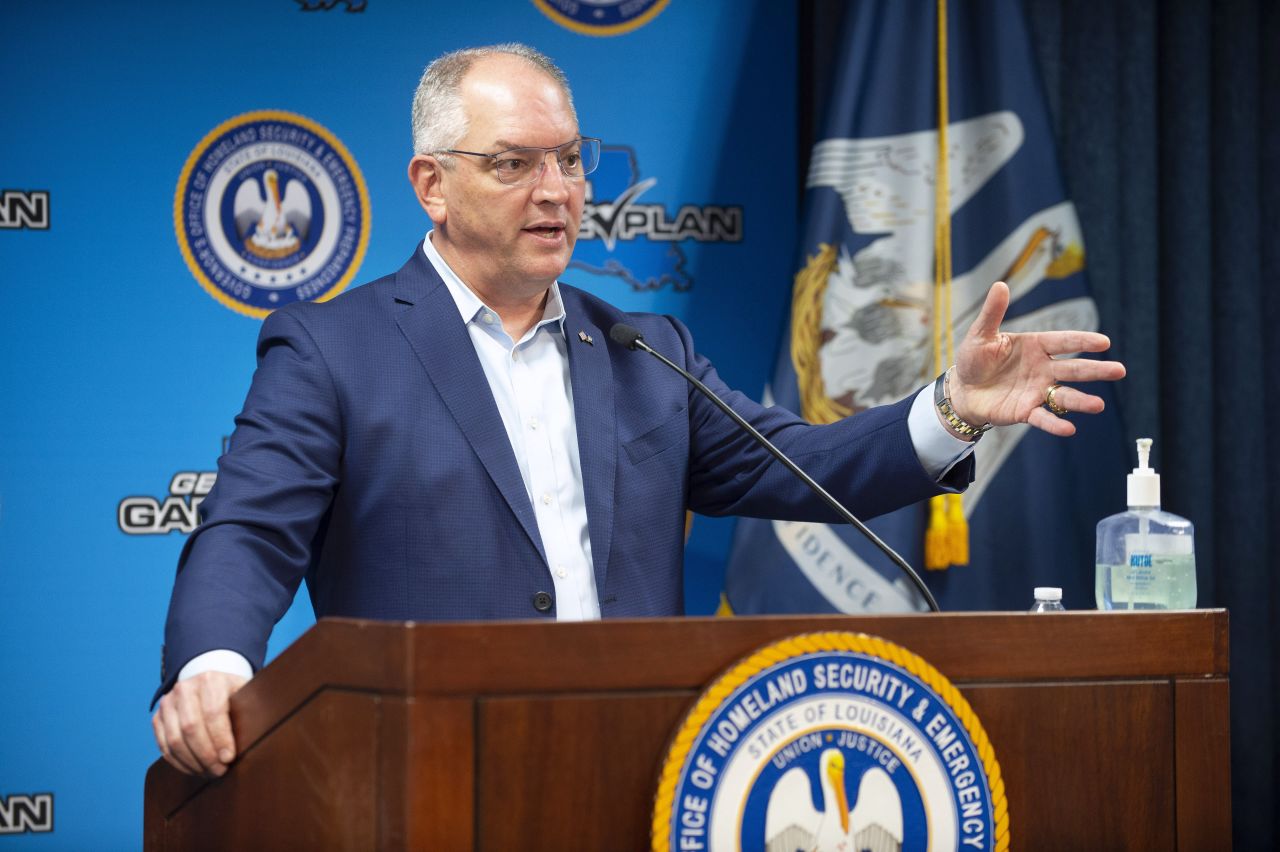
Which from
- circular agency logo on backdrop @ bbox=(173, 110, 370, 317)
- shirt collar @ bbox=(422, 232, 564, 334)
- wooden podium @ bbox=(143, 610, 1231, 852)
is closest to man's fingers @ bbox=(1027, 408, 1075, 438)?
wooden podium @ bbox=(143, 610, 1231, 852)

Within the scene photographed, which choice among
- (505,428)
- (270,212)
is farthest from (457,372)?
(270,212)

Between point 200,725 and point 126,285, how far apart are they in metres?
1.79

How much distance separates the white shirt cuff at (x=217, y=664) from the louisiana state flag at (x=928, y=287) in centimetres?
157

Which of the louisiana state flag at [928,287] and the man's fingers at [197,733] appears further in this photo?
the louisiana state flag at [928,287]

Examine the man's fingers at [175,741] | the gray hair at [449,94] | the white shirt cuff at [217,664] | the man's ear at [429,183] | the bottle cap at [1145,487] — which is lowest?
the man's fingers at [175,741]

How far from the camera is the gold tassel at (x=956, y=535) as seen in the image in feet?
8.95

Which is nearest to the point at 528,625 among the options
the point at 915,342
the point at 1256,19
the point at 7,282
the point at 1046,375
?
the point at 1046,375

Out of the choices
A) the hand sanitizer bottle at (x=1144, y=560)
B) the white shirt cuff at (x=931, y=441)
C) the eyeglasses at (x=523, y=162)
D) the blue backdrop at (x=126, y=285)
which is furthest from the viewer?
the blue backdrop at (x=126, y=285)

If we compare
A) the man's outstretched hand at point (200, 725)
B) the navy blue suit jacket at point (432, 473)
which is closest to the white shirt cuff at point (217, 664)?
the man's outstretched hand at point (200, 725)

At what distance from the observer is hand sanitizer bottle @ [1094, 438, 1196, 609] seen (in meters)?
2.08

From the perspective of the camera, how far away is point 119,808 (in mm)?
2717

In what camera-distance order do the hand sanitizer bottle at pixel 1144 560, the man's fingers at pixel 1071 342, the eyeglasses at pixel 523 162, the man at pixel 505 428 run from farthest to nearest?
the hand sanitizer bottle at pixel 1144 560 → the eyeglasses at pixel 523 162 → the man at pixel 505 428 → the man's fingers at pixel 1071 342

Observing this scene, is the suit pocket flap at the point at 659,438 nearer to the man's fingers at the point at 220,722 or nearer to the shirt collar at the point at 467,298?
the shirt collar at the point at 467,298

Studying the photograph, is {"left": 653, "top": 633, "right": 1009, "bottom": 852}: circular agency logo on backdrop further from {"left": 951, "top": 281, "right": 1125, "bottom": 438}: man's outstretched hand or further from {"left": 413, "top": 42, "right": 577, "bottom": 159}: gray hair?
{"left": 413, "top": 42, "right": 577, "bottom": 159}: gray hair
